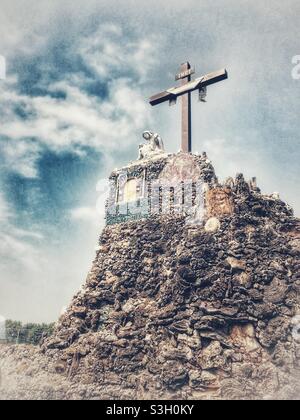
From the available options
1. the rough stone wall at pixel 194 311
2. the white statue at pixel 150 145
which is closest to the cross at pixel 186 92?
the white statue at pixel 150 145

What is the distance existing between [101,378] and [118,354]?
110 centimetres

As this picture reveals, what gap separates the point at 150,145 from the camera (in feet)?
71.8

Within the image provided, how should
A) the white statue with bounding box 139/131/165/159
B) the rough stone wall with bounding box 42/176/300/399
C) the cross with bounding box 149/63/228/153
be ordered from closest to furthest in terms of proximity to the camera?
the rough stone wall with bounding box 42/176/300/399 < the cross with bounding box 149/63/228/153 < the white statue with bounding box 139/131/165/159

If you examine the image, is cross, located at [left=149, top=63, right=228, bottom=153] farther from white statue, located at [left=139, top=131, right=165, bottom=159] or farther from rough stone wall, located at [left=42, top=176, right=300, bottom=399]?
rough stone wall, located at [left=42, top=176, right=300, bottom=399]

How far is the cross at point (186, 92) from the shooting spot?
2077 centimetres

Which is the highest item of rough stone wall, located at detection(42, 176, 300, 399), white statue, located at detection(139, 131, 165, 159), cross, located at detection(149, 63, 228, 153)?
cross, located at detection(149, 63, 228, 153)

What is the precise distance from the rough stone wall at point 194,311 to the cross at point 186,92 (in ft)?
14.8

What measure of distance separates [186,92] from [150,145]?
3.55 metres

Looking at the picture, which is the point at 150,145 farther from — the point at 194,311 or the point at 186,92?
the point at 194,311

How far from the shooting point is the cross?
2077 centimetres

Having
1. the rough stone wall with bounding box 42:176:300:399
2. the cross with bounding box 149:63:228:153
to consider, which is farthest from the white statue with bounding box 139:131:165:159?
the rough stone wall with bounding box 42:176:300:399

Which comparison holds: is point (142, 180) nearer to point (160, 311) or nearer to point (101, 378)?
point (160, 311)

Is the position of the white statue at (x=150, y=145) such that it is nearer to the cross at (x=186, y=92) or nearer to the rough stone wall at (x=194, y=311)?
the cross at (x=186, y=92)

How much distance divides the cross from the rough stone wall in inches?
178
